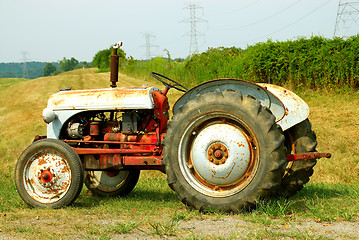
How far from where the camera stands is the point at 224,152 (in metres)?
5.13

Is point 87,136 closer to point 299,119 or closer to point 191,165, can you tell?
point 191,165

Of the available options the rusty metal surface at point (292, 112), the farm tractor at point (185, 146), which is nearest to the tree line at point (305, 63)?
the farm tractor at point (185, 146)

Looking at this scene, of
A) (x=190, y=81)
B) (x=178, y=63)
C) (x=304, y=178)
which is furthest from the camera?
(x=178, y=63)

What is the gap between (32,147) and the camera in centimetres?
611

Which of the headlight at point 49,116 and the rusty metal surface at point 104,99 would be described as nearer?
the rusty metal surface at point 104,99

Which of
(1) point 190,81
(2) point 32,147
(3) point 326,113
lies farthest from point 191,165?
(1) point 190,81

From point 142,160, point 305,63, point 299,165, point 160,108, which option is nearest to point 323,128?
point 305,63

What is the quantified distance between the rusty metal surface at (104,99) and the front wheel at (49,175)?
2.25 feet

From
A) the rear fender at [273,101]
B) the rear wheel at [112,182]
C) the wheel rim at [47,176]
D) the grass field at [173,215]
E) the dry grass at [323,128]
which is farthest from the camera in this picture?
the dry grass at [323,128]

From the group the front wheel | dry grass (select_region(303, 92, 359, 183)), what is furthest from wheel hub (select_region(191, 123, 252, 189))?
dry grass (select_region(303, 92, 359, 183))

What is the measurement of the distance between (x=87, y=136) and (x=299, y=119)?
3025mm

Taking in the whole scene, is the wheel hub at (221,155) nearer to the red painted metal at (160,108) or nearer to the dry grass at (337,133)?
the red painted metal at (160,108)

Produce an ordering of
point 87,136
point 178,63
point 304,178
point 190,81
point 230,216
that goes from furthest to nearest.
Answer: point 178,63 < point 190,81 < point 87,136 < point 304,178 < point 230,216

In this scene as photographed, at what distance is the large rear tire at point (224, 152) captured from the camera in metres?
4.91
